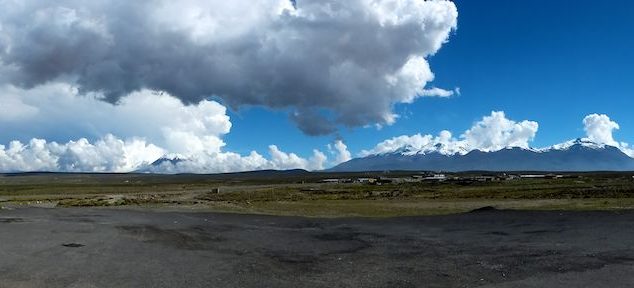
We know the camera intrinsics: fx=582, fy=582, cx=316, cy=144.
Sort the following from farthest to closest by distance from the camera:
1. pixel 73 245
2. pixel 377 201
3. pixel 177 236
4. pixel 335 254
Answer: pixel 377 201 < pixel 177 236 < pixel 73 245 < pixel 335 254

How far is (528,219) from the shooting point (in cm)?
3125

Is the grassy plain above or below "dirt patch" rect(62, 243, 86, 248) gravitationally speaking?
above

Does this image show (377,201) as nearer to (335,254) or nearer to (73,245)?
(73,245)

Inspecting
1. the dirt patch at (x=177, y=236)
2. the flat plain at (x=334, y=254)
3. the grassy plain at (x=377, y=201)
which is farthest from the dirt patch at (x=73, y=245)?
the grassy plain at (x=377, y=201)

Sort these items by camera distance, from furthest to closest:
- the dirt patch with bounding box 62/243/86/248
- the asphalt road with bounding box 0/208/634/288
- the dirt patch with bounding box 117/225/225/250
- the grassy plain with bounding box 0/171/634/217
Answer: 1. the grassy plain with bounding box 0/171/634/217
2. the dirt patch with bounding box 117/225/225/250
3. the dirt patch with bounding box 62/243/86/248
4. the asphalt road with bounding box 0/208/634/288

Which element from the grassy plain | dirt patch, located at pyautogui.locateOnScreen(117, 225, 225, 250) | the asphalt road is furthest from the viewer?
the grassy plain

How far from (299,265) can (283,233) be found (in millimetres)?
10261

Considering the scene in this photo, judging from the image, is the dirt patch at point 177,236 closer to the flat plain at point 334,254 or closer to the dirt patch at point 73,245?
the flat plain at point 334,254

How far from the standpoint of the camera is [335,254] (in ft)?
65.6

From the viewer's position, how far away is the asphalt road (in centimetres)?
1491

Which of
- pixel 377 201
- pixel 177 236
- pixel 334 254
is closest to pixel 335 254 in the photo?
pixel 334 254

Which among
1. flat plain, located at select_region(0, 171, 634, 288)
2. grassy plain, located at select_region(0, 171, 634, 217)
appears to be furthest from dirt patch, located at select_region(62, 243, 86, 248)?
grassy plain, located at select_region(0, 171, 634, 217)

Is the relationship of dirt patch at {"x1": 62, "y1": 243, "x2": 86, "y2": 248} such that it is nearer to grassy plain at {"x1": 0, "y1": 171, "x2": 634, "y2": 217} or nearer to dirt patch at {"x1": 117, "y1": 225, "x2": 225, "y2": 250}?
dirt patch at {"x1": 117, "y1": 225, "x2": 225, "y2": 250}

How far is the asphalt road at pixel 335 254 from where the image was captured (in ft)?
48.9
